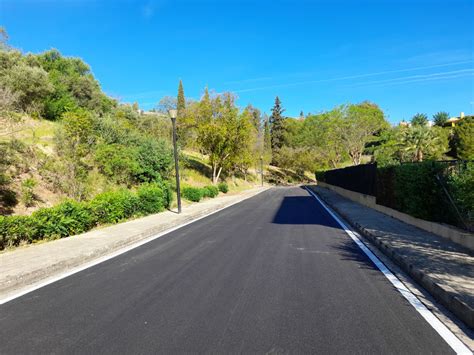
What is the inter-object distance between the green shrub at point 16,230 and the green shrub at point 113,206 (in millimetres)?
2583

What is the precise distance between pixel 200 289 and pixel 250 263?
1.74 metres

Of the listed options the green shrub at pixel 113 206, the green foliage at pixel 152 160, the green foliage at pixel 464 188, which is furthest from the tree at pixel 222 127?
the green foliage at pixel 464 188

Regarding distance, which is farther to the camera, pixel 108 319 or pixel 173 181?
pixel 173 181

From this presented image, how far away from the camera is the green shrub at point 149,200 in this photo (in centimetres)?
1566

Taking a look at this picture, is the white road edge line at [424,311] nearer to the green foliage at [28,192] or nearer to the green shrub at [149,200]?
the green shrub at [149,200]

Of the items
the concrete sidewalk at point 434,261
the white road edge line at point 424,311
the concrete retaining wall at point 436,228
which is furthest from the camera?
the concrete retaining wall at point 436,228

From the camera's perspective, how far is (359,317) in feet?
13.4

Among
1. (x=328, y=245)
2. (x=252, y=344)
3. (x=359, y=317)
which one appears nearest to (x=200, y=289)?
(x=252, y=344)

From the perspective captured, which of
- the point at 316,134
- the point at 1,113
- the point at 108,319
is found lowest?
the point at 108,319

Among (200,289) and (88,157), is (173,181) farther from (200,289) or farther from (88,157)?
(200,289)

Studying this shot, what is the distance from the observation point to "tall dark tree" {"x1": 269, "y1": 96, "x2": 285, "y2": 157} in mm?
87750

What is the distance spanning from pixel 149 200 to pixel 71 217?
5729mm

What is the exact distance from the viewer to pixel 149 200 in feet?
52.9

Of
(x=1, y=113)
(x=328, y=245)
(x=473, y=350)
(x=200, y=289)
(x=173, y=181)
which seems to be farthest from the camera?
(x=173, y=181)
